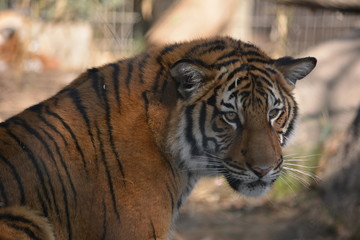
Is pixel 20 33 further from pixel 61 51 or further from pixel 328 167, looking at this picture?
pixel 328 167

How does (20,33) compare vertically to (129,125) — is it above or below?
above

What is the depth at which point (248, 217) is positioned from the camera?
6000 millimetres

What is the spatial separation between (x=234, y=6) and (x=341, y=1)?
10.2ft

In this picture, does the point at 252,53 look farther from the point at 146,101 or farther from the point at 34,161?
the point at 34,161

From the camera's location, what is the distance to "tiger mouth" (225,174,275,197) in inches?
109

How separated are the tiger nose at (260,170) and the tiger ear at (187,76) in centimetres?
41

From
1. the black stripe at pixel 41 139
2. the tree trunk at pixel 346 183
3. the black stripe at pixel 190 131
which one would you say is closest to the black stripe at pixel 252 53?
the black stripe at pixel 190 131

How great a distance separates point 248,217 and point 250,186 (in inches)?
129

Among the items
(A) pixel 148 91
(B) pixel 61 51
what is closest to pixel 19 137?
(A) pixel 148 91

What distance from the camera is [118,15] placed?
13.0m

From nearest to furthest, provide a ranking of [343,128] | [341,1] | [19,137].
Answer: [19,137]
[341,1]
[343,128]

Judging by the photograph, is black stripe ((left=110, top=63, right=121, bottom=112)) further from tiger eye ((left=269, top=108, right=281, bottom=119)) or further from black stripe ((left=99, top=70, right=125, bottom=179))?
tiger eye ((left=269, top=108, right=281, bottom=119))

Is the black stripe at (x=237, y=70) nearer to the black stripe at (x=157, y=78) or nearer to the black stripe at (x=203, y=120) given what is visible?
the black stripe at (x=203, y=120)

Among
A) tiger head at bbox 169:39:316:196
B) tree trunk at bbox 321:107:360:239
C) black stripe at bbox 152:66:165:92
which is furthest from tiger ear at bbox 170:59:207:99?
tree trunk at bbox 321:107:360:239
